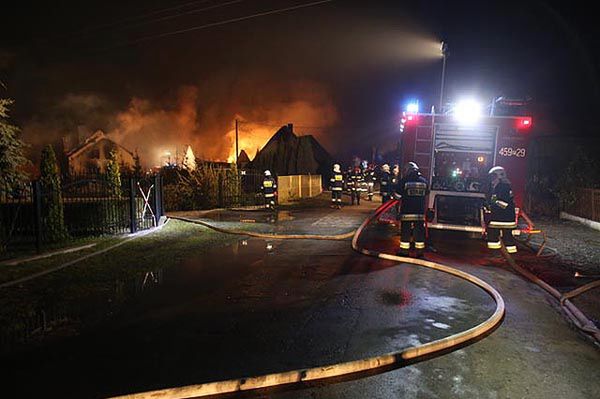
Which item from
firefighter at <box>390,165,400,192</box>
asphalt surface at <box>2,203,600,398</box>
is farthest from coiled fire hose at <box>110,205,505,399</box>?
firefighter at <box>390,165,400,192</box>

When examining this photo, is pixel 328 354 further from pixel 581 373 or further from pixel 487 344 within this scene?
pixel 581 373

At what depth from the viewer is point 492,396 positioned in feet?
9.84

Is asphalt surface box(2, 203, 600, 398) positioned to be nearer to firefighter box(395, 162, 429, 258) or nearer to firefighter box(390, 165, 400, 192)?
firefighter box(395, 162, 429, 258)

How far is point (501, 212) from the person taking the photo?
24.8 ft

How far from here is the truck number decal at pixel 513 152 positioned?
8852 mm

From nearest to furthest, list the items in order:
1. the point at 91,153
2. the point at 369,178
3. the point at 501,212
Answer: the point at 501,212, the point at 369,178, the point at 91,153

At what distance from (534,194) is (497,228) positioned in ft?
32.4

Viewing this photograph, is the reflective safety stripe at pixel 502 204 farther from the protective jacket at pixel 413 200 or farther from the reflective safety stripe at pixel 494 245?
the protective jacket at pixel 413 200

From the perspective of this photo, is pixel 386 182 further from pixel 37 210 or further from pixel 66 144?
pixel 66 144

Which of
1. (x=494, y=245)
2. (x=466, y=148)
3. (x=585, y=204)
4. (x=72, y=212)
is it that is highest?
(x=466, y=148)

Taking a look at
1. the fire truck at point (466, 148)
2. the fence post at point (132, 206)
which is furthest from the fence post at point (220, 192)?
the fire truck at point (466, 148)

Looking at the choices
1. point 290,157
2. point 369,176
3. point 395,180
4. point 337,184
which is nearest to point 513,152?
point 395,180

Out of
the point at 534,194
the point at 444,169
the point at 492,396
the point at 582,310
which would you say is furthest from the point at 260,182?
the point at 492,396

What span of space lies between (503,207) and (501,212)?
0.12 meters
